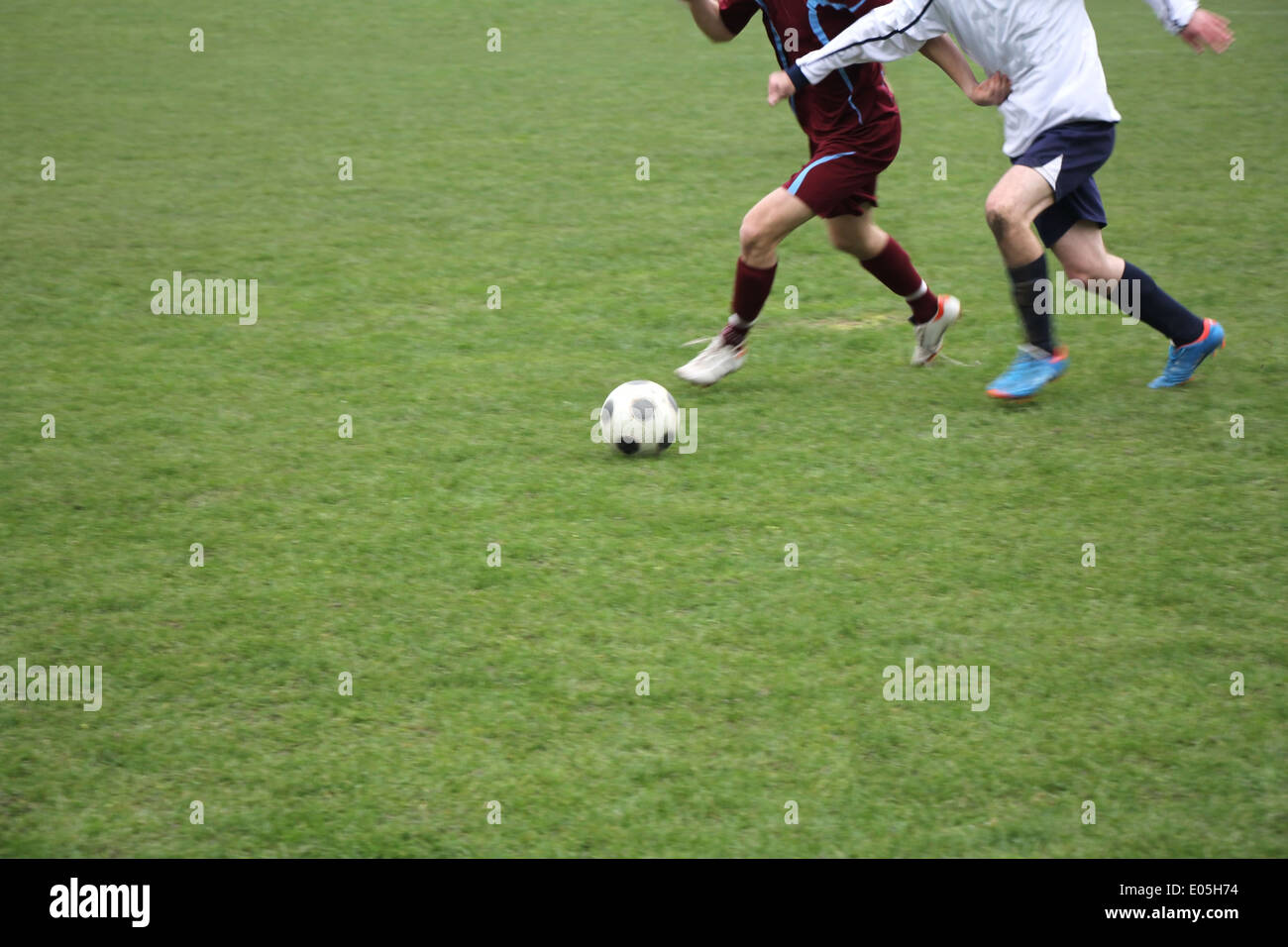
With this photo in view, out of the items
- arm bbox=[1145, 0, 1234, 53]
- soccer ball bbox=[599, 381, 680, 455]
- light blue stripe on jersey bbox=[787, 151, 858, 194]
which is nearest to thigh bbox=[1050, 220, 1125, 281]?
arm bbox=[1145, 0, 1234, 53]

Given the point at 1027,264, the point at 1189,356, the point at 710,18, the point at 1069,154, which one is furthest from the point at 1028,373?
the point at 710,18

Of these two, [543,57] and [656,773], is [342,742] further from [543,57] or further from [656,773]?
[543,57]

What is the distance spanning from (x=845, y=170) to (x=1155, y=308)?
1.30 metres

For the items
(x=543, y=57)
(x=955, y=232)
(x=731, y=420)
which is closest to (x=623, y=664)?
(x=731, y=420)

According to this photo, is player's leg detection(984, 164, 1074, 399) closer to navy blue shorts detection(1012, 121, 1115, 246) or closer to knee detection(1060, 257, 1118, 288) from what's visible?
navy blue shorts detection(1012, 121, 1115, 246)

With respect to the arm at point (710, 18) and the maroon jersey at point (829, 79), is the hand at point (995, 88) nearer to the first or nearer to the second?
the maroon jersey at point (829, 79)

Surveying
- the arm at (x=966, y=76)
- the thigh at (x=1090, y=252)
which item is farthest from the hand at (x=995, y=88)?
the thigh at (x=1090, y=252)

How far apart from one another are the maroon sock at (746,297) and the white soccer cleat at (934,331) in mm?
726

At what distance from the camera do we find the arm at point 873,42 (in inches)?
189

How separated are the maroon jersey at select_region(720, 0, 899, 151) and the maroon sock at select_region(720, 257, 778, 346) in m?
0.55

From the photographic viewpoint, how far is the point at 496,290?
6.68 metres

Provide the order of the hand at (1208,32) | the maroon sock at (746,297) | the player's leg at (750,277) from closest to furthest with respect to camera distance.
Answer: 1. the hand at (1208,32)
2. the player's leg at (750,277)
3. the maroon sock at (746,297)

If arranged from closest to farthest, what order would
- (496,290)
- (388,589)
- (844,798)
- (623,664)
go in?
(844,798)
(623,664)
(388,589)
(496,290)
